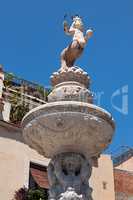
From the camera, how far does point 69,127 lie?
8383mm

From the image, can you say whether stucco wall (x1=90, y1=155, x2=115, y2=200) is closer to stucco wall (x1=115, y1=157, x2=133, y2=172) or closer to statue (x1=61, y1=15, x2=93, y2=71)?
stucco wall (x1=115, y1=157, x2=133, y2=172)

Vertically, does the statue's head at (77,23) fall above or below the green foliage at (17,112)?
below

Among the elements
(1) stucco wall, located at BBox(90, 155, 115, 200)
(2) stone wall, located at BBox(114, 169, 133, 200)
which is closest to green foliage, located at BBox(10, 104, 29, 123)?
(1) stucco wall, located at BBox(90, 155, 115, 200)

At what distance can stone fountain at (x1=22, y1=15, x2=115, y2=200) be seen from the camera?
838 centimetres

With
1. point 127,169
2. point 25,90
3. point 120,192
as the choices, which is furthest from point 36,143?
point 127,169

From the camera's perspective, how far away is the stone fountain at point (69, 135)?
27.5 ft

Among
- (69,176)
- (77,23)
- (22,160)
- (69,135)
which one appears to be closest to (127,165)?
(22,160)

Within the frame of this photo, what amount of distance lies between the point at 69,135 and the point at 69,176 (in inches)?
29.0

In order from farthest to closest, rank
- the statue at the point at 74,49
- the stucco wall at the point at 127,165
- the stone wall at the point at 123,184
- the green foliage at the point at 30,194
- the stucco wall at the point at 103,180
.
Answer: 1. the stucco wall at the point at 127,165
2. the stone wall at the point at 123,184
3. the stucco wall at the point at 103,180
4. the green foliage at the point at 30,194
5. the statue at the point at 74,49

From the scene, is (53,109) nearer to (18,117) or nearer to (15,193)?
(15,193)

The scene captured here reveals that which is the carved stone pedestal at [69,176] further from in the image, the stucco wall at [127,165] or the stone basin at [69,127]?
the stucco wall at [127,165]

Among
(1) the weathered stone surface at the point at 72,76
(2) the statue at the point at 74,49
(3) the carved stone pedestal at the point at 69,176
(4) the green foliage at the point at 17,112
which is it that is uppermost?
(4) the green foliage at the point at 17,112

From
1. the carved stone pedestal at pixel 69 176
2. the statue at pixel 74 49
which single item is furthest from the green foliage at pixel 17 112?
the carved stone pedestal at pixel 69 176

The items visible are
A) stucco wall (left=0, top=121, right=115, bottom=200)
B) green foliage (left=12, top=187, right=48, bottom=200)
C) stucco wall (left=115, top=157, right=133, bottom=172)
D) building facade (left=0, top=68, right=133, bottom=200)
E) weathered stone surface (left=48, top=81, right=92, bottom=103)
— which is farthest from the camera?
stucco wall (left=115, top=157, right=133, bottom=172)
